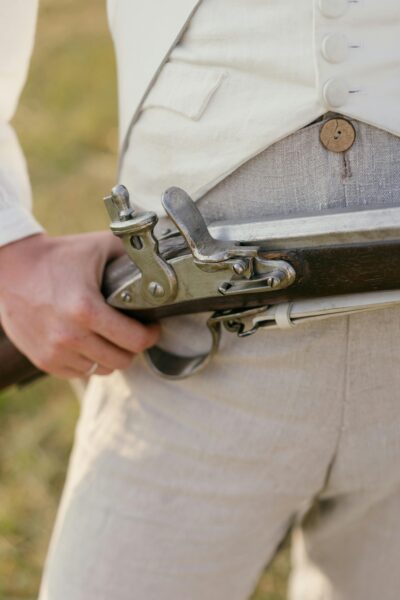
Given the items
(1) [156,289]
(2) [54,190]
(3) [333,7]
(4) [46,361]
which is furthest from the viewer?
(2) [54,190]

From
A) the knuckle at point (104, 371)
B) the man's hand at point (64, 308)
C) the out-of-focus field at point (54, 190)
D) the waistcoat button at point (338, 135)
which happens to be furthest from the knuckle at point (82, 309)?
the out-of-focus field at point (54, 190)

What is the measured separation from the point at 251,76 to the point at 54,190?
3.08 meters

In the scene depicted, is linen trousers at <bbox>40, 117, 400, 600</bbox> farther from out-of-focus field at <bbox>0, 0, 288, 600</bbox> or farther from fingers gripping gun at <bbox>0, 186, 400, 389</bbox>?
out-of-focus field at <bbox>0, 0, 288, 600</bbox>

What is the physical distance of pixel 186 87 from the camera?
1049 mm

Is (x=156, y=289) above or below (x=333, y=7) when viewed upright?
below

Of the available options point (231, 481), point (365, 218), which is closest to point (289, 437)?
A: point (231, 481)

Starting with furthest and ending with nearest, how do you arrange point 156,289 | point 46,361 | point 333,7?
point 46,361
point 156,289
point 333,7

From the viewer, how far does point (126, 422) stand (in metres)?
1.26

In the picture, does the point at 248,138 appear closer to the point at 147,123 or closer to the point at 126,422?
the point at 147,123

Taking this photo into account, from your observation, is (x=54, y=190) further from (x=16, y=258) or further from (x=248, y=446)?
(x=248, y=446)

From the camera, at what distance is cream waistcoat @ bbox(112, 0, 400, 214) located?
0.97 meters

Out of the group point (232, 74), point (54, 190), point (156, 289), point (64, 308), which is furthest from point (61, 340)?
point (54, 190)

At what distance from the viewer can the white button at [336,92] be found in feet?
3.21

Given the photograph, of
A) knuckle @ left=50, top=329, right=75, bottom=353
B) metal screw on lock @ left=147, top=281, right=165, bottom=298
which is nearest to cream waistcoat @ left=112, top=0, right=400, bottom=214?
metal screw on lock @ left=147, top=281, right=165, bottom=298
